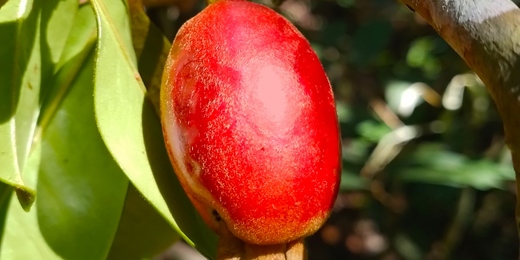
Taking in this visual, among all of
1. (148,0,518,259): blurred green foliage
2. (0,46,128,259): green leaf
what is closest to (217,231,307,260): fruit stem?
(0,46,128,259): green leaf

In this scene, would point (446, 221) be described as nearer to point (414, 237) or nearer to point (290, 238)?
point (414, 237)

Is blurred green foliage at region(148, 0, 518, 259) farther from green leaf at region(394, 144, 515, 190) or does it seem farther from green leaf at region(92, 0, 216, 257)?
green leaf at region(92, 0, 216, 257)

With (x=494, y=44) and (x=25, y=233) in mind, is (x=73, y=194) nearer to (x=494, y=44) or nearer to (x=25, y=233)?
(x=25, y=233)

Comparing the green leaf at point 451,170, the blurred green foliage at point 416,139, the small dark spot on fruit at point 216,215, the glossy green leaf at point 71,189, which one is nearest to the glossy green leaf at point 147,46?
the glossy green leaf at point 71,189

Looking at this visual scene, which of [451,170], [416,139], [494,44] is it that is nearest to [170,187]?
[494,44]

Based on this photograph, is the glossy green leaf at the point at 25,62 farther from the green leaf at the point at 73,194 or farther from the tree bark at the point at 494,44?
the tree bark at the point at 494,44

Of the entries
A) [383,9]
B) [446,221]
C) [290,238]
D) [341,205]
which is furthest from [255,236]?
[341,205]
